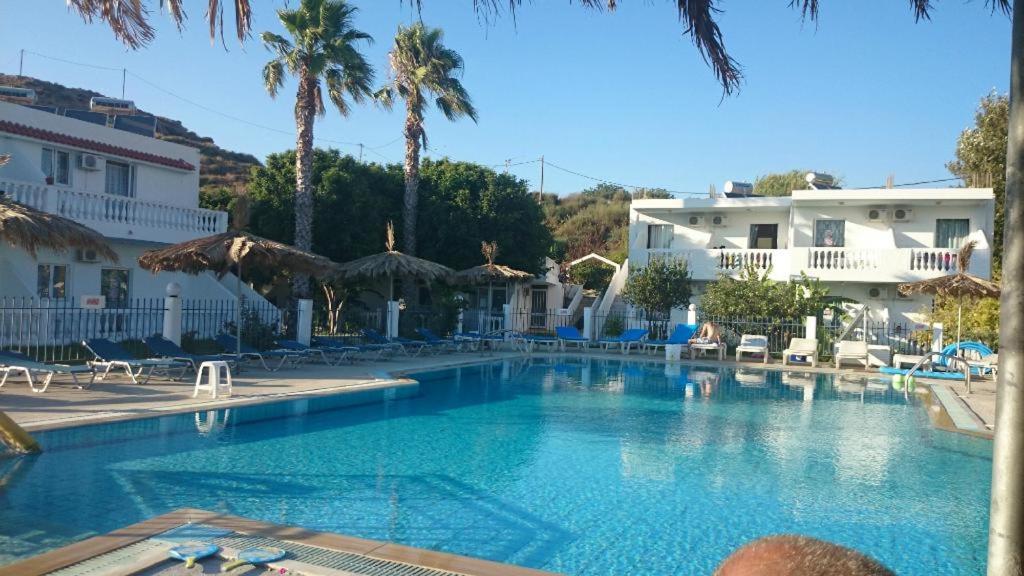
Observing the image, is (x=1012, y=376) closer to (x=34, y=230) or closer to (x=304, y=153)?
(x=34, y=230)

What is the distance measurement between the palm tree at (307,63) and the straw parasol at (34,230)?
9783mm

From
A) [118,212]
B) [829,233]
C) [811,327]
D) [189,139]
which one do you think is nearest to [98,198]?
[118,212]

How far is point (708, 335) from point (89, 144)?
18353 millimetres

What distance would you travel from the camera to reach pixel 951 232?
26.2 metres

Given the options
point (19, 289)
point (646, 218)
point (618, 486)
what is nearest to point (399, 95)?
point (646, 218)

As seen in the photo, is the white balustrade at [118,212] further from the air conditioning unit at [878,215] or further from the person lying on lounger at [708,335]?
the air conditioning unit at [878,215]

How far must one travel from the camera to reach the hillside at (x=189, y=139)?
55094 millimetres

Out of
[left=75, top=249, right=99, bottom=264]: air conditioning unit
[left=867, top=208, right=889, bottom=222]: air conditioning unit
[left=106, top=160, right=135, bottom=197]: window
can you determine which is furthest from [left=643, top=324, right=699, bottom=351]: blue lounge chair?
[left=106, top=160, right=135, bottom=197]: window

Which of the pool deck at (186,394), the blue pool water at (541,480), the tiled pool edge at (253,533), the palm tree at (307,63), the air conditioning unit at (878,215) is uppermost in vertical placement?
the palm tree at (307,63)

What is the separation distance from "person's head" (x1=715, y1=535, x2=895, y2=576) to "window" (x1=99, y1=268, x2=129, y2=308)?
21921 millimetres

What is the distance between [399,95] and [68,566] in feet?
80.1

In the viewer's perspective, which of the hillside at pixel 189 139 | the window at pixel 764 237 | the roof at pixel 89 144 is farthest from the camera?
the hillside at pixel 189 139

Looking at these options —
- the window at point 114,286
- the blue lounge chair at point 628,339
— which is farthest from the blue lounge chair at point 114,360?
the blue lounge chair at point 628,339

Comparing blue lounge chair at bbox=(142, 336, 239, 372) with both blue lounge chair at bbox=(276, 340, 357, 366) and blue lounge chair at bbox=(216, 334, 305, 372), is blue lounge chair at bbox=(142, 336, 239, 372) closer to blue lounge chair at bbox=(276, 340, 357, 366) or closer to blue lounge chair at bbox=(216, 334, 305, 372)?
blue lounge chair at bbox=(216, 334, 305, 372)
